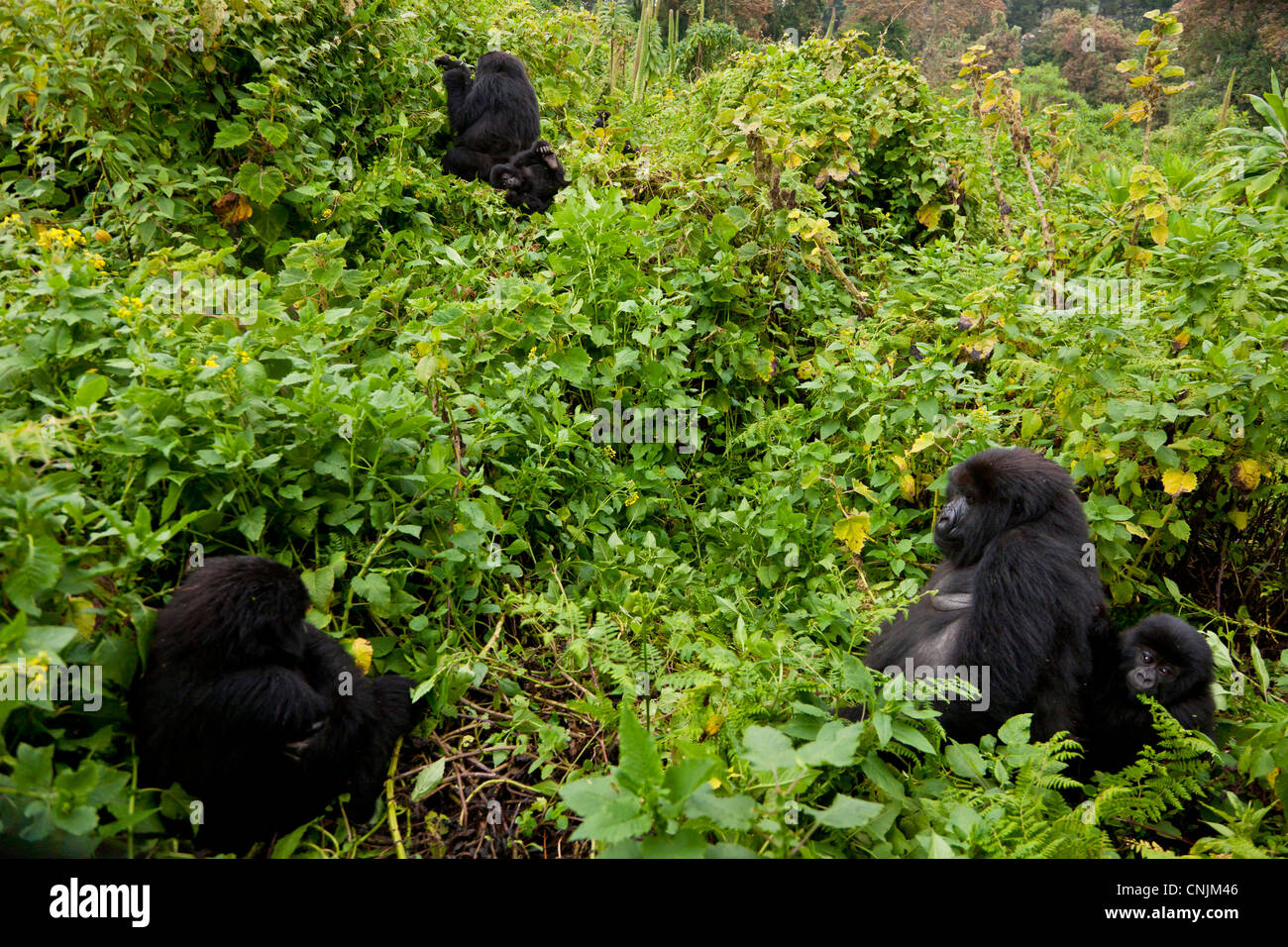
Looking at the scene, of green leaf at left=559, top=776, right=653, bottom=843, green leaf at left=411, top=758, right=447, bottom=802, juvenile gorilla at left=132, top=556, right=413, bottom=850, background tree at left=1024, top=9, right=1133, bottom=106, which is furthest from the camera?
background tree at left=1024, top=9, right=1133, bottom=106

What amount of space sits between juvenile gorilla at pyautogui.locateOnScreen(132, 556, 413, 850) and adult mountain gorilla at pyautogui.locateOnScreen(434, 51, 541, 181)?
4526 millimetres

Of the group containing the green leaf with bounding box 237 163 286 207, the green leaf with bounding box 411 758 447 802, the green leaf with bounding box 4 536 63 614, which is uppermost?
the green leaf with bounding box 237 163 286 207

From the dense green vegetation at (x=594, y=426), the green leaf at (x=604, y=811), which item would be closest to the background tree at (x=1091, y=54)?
the dense green vegetation at (x=594, y=426)

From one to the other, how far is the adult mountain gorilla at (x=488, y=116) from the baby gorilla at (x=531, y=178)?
16cm

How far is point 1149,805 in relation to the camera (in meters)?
2.55

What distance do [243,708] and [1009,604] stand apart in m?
2.55

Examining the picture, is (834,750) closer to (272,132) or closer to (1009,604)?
(1009,604)

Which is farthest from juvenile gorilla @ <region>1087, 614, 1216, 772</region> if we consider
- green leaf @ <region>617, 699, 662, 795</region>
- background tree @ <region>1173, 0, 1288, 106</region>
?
background tree @ <region>1173, 0, 1288, 106</region>

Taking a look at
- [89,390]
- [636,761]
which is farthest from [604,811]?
[89,390]

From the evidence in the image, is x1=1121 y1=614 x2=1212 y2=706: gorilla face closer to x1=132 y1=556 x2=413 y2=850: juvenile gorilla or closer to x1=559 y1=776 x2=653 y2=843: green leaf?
x1=559 y1=776 x2=653 y2=843: green leaf

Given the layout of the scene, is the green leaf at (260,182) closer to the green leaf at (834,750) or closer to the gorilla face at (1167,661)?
the green leaf at (834,750)

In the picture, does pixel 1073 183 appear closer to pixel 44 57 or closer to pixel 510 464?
pixel 510 464

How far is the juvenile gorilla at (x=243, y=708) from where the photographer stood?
7.45ft

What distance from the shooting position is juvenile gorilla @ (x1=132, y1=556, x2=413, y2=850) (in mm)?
2270
